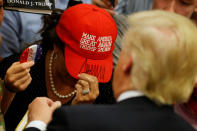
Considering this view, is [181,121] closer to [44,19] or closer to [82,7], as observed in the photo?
[82,7]

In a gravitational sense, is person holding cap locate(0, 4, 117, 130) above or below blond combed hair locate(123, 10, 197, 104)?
below

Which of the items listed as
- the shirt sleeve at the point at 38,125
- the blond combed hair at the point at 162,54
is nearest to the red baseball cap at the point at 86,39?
the shirt sleeve at the point at 38,125

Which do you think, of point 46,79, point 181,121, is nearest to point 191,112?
point 181,121

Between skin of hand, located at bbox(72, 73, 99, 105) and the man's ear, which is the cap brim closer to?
skin of hand, located at bbox(72, 73, 99, 105)

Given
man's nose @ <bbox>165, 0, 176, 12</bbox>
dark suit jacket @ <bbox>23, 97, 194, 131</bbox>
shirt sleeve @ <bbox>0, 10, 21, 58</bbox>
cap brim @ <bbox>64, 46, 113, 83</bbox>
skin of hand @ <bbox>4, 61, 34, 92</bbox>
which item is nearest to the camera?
dark suit jacket @ <bbox>23, 97, 194, 131</bbox>

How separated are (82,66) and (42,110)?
0.39m

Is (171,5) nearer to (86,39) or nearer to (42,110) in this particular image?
(86,39)

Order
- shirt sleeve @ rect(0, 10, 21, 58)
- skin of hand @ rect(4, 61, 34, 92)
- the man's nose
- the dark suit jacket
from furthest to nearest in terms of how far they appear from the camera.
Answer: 1. shirt sleeve @ rect(0, 10, 21, 58)
2. the man's nose
3. skin of hand @ rect(4, 61, 34, 92)
4. the dark suit jacket

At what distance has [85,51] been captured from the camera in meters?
1.32

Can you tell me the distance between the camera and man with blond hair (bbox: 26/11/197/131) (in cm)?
70

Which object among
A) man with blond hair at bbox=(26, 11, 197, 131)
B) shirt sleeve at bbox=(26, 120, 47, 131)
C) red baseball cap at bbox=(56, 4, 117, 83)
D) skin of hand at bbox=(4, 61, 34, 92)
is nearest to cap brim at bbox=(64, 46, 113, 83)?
red baseball cap at bbox=(56, 4, 117, 83)

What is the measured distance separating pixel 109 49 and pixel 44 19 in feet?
1.50

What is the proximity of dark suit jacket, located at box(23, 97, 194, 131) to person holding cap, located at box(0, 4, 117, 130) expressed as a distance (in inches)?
21.5

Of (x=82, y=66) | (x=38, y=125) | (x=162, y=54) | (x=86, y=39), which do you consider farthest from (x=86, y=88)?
(x=162, y=54)
